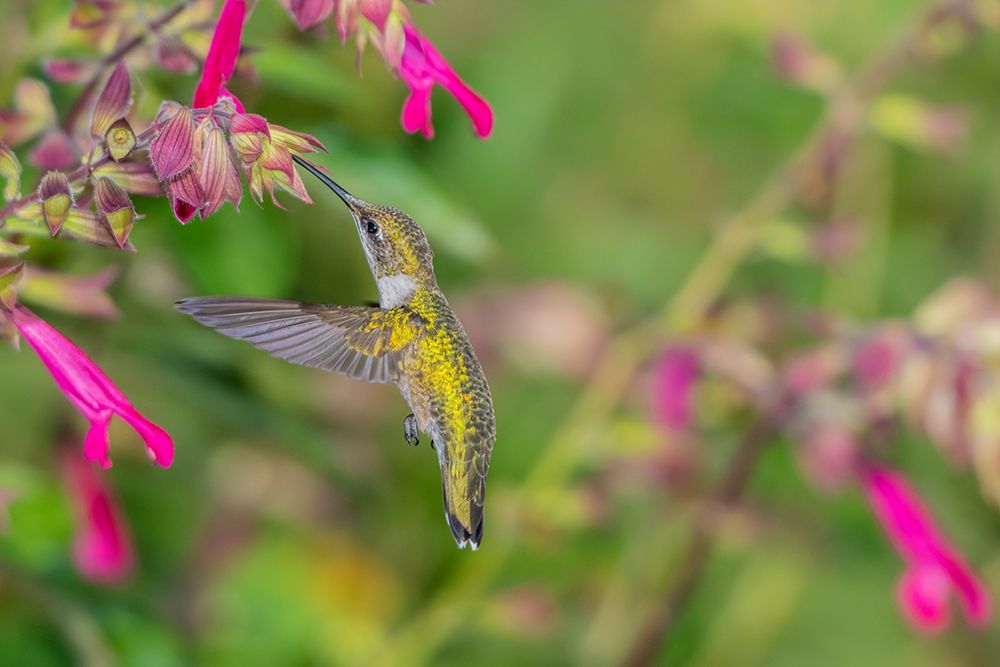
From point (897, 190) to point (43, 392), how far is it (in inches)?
77.2

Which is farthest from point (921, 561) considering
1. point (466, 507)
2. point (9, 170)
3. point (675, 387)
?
point (9, 170)

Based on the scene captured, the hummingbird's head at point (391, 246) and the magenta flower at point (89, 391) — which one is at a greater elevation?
the hummingbird's head at point (391, 246)

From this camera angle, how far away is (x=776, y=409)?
1774 mm

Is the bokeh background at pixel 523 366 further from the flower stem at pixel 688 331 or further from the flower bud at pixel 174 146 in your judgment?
the flower bud at pixel 174 146

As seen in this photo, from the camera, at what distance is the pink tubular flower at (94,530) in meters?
1.67

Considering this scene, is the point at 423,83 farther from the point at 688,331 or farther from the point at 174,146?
the point at 688,331

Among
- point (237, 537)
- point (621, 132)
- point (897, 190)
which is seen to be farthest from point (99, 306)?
point (897, 190)

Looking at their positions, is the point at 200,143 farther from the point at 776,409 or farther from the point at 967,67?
the point at 967,67

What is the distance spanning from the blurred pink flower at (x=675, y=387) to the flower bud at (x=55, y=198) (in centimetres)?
111

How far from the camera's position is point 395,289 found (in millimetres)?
1184

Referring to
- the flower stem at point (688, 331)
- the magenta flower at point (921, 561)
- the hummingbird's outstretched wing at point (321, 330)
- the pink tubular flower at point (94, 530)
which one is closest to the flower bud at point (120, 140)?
the hummingbird's outstretched wing at point (321, 330)

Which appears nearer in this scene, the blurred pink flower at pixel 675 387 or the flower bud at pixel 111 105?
the flower bud at pixel 111 105

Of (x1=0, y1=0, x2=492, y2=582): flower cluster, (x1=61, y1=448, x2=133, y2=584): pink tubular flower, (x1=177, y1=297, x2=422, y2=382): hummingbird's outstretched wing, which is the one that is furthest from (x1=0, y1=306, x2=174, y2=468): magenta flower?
(x1=61, y1=448, x2=133, y2=584): pink tubular flower

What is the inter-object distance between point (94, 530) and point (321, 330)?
2.37ft
